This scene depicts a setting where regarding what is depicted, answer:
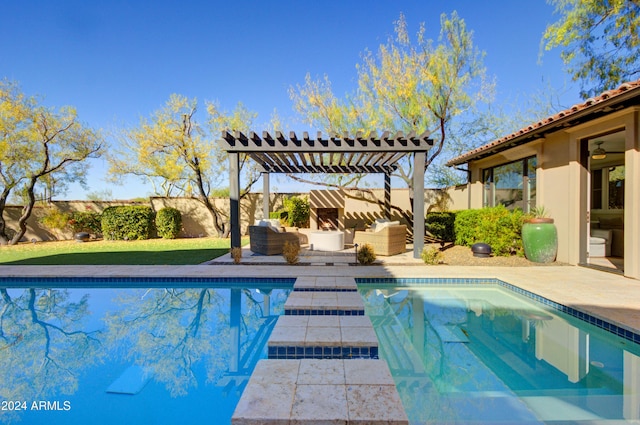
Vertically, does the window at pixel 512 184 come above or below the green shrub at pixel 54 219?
above

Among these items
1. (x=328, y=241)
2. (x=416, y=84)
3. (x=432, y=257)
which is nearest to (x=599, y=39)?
(x=416, y=84)

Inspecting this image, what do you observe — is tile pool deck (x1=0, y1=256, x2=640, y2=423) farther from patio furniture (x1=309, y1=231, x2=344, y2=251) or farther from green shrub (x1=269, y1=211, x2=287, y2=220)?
green shrub (x1=269, y1=211, x2=287, y2=220)

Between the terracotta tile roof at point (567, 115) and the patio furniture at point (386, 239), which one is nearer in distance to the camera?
the terracotta tile roof at point (567, 115)

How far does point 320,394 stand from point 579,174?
8.53 meters

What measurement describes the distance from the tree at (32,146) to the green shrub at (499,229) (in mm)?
17076

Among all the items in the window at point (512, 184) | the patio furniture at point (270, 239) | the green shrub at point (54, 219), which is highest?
the window at point (512, 184)

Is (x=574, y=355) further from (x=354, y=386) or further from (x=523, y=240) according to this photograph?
(x=523, y=240)

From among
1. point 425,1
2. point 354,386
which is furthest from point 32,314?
point 425,1

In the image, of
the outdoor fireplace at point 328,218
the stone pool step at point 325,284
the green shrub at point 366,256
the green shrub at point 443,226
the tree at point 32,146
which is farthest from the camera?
the outdoor fireplace at point 328,218

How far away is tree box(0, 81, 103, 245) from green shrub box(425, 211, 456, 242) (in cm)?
1616

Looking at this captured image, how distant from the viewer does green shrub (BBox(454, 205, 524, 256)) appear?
30.0 ft

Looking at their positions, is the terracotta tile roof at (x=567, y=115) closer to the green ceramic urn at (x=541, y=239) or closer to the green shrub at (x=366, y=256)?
the green ceramic urn at (x=541, y=239)

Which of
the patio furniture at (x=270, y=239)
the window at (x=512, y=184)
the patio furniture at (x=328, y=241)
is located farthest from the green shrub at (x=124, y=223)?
the window at (x=512, y=184)

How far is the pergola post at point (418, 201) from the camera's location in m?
9.10
